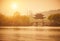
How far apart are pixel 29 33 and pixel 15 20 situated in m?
0.26

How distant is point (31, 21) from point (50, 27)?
264 millimetres

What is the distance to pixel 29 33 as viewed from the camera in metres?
1.52

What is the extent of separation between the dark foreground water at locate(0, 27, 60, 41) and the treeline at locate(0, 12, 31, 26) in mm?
54

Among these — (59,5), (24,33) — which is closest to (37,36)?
(24,33)

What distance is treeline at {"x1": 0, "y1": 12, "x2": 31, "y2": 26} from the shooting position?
154cm

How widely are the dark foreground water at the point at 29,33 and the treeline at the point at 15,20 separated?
5 cm

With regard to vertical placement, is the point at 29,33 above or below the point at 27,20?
below

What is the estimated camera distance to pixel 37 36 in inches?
59.0

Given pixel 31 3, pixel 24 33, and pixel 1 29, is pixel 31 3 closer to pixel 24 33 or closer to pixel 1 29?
pixel 24 33

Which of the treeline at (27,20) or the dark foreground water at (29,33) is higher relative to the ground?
the treeline at (27,20)

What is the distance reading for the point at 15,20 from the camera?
1.55m

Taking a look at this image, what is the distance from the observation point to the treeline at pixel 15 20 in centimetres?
154

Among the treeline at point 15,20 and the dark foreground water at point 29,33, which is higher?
the treeline at point 15,20

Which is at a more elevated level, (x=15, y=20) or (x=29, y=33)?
(x=15, y=20)
